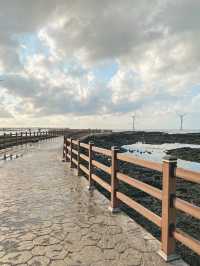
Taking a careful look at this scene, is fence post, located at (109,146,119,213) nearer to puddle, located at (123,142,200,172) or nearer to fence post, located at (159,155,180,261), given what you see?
fence post, located at (159,155,180,261)

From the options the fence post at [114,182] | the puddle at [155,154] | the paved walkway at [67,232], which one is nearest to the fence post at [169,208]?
the paved walkway at [67,232]

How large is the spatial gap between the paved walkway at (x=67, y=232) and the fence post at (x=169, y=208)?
0.19 metres

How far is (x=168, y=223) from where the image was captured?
416 centimetres

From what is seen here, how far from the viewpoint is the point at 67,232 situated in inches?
204

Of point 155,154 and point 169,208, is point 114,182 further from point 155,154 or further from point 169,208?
point 155,154

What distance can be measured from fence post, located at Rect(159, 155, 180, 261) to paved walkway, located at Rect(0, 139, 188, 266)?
194 millimetres

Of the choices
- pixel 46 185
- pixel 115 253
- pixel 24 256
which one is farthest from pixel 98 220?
pixel 46 185

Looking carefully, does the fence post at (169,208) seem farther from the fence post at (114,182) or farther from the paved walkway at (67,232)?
the fence post at (114,182)

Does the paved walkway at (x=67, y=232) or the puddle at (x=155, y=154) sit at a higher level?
the paved walkway at (x=67, y=232)

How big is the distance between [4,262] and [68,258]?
1009mm

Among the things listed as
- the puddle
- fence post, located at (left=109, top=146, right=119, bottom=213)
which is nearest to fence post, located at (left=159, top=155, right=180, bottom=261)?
fence post, located at (left=109, top=146, right=119, bottom=213)

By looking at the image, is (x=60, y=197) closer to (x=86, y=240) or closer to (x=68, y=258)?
(x=86, y=240)

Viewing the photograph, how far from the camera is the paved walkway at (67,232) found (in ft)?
13.6

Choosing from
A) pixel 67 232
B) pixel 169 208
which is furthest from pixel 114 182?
pixel 169 208
